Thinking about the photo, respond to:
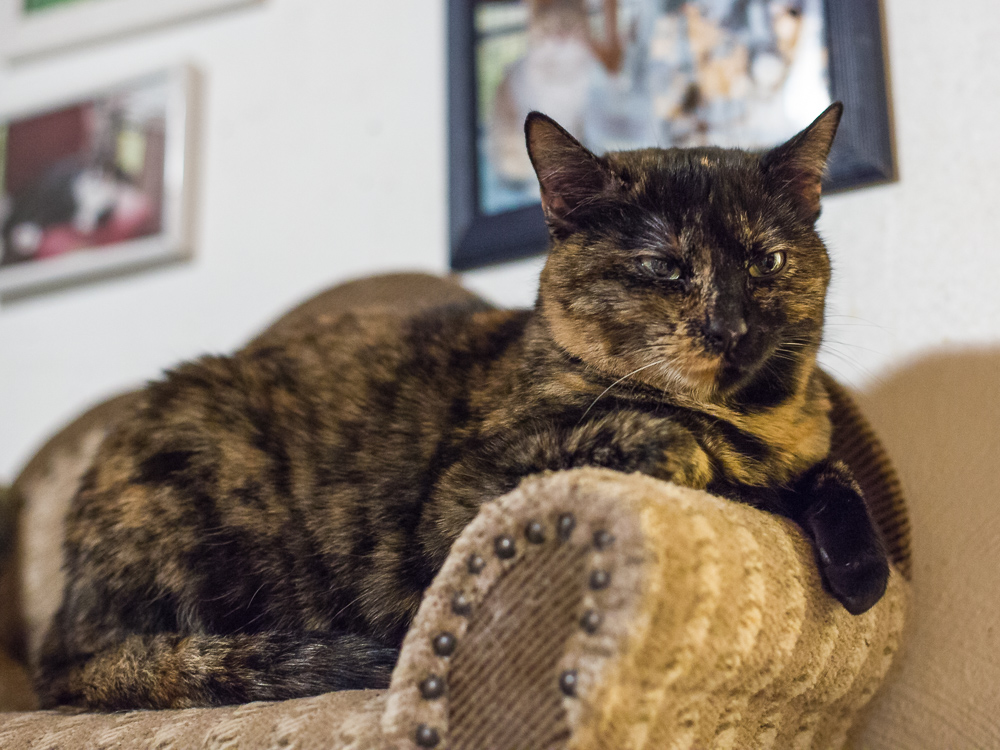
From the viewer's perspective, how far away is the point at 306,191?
6.26 feet

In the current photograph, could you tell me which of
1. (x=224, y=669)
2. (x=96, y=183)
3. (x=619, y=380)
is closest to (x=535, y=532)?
(x=619, y=380)

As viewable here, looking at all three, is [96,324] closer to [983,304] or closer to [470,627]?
[470,627]

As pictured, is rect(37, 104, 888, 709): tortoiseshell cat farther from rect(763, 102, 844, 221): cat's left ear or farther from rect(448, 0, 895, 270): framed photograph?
rect(448, 0, 895, 270): framed photograph

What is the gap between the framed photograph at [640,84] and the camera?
52.9 inches

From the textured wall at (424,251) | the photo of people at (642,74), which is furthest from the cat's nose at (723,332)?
the photo of people at (642,74)

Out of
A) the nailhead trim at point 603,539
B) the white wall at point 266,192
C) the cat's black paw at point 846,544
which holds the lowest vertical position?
the cat's black paw at point 846,544

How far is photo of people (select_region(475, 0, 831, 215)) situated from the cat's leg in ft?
2.51

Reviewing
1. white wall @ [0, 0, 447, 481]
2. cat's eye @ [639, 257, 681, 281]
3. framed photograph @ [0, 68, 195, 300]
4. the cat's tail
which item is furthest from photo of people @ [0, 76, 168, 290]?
cat's eye @ [639, 257, 681, 281]

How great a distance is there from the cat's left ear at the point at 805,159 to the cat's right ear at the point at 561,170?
0.69ft

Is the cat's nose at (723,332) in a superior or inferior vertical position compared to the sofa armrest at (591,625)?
superior

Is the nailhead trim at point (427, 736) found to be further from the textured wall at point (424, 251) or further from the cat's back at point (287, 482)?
the textured wall at point (424, 251)

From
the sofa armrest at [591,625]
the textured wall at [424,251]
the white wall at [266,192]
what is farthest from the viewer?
the white wall at [266,192]

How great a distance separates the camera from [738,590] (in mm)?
620

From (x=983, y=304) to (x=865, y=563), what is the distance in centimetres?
63
